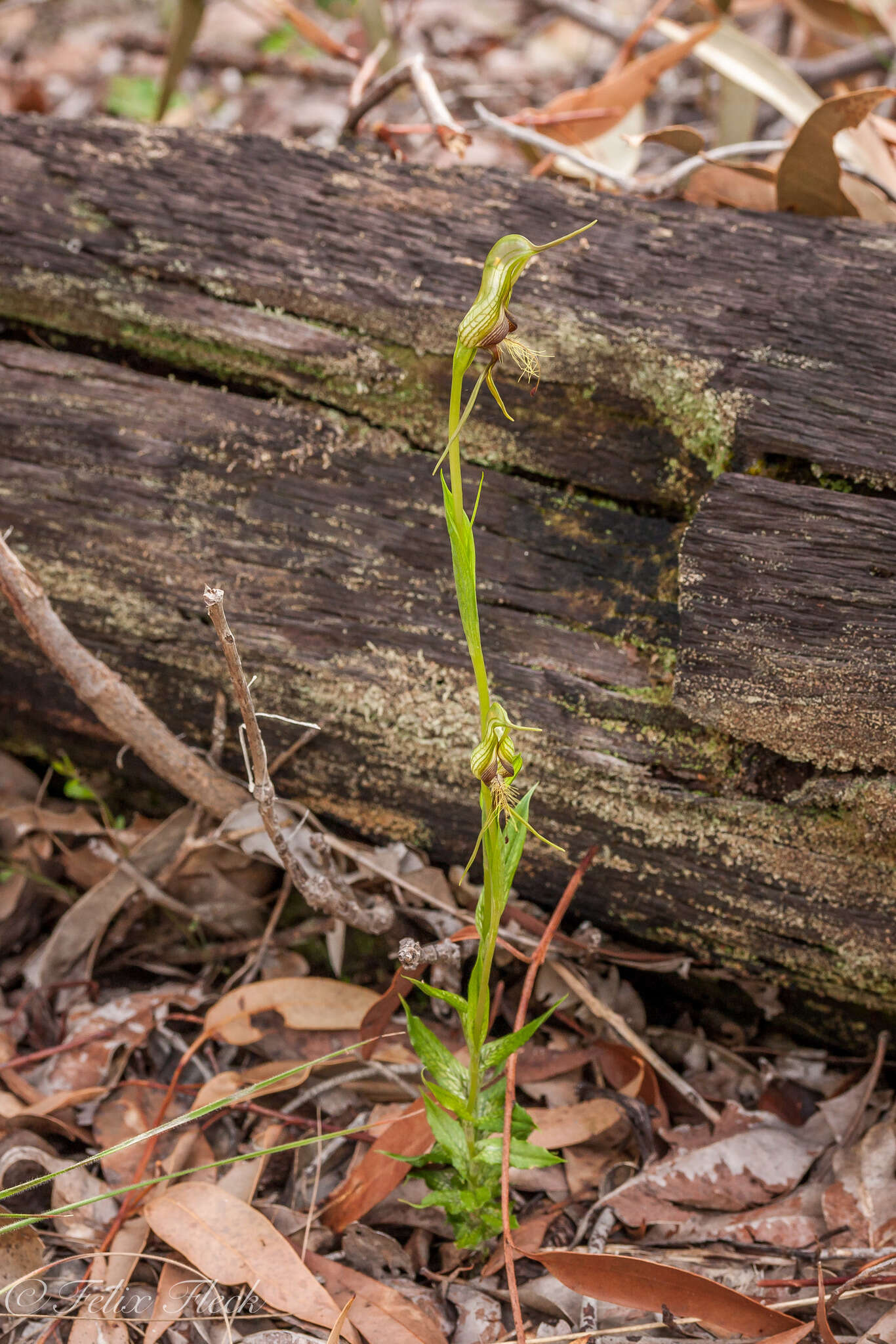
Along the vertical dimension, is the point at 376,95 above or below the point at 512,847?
above

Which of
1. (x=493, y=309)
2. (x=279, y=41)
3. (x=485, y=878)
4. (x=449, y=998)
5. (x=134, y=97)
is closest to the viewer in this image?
(x=493, y=309)

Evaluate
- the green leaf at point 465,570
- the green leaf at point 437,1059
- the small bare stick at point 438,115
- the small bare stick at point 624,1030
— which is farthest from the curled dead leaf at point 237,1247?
the small bare stick at point 438,115

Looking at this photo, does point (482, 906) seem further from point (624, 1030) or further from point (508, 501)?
point (508, 501)

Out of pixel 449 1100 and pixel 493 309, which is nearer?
pixel 493 309

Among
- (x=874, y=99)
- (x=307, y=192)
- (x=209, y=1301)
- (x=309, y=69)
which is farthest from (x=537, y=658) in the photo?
(x=309, y=69)

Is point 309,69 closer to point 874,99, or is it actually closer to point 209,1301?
point 874,99

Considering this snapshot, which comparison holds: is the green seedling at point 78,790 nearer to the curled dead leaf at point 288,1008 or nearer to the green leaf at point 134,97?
the curled dead leaf at point 288,1008

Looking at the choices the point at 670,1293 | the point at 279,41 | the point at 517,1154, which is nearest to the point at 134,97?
the point at 279,41
